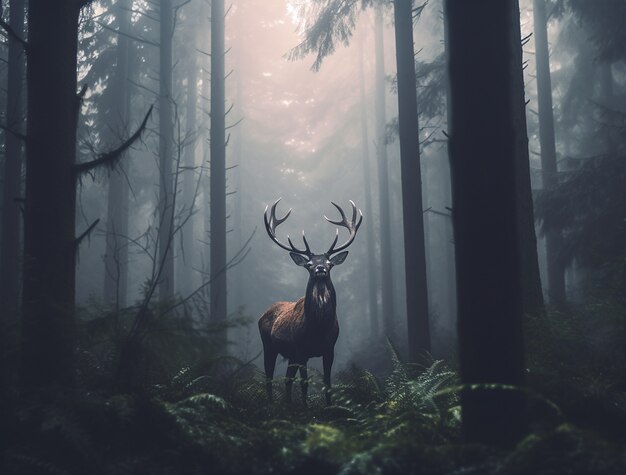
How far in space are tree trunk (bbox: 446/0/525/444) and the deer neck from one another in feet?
Result: 14.3

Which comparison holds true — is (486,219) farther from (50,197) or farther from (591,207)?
(591,207)

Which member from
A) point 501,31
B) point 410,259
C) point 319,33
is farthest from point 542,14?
point 501,31

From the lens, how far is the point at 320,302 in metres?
8.24

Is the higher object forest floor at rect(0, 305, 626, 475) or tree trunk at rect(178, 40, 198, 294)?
tree trunk at rect(178, 40, 198, 294)

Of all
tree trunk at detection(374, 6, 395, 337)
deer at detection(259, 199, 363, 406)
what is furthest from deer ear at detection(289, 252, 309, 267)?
tree trunk at detection(374, 6, 395, 337)

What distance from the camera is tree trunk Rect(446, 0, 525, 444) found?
3.75 m

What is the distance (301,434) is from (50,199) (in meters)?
3.10

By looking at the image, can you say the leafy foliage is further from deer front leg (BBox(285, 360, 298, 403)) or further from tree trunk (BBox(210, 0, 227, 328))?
tree trunk (BBox(210, 0, 227, 328))

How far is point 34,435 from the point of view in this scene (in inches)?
157

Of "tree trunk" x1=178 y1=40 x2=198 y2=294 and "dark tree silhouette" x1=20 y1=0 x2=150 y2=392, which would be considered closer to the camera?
"dark tree silhouette" x1=20 y1=0 x2=150 y2=392

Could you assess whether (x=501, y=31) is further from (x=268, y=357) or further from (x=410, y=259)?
(x=410, y=259)

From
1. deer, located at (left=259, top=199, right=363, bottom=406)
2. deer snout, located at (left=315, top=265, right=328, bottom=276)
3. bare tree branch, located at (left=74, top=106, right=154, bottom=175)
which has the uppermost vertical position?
bare tree branch, located at (left=74, top=106, right=154, bottom=175)

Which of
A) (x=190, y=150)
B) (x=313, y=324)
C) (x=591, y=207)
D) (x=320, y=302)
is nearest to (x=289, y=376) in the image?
(x=313, y=324)

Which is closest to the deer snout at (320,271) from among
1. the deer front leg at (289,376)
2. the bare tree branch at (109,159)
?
the deer front leg at (289,376)
